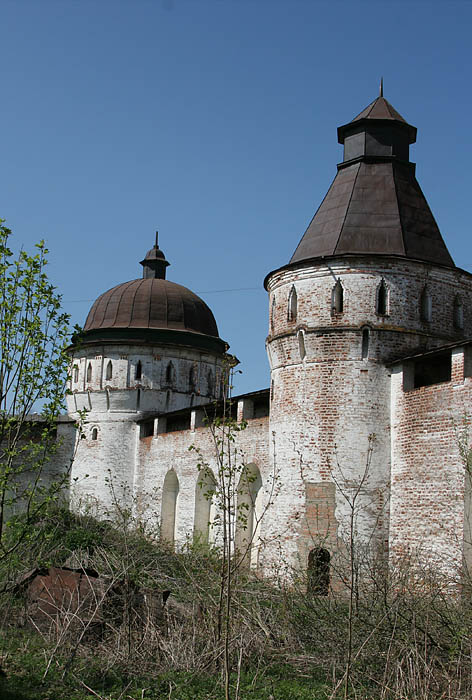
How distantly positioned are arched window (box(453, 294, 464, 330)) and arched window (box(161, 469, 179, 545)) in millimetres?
10537

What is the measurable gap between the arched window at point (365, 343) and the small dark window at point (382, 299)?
438 millimetres

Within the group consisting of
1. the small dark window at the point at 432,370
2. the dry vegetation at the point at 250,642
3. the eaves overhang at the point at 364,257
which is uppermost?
the eaves overhang at the point at 364,257

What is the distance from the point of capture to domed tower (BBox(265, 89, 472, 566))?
14.6 m

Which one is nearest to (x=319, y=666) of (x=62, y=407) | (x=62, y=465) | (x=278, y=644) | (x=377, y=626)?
(x=278, y=644)

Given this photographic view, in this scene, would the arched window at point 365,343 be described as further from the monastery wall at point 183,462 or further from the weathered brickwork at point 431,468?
the monastery wall at point 183,462

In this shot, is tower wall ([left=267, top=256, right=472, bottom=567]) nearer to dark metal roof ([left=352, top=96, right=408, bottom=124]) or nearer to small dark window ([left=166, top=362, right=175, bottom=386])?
dark metal roof ([left=352, top=96, right=408, bottom=124])

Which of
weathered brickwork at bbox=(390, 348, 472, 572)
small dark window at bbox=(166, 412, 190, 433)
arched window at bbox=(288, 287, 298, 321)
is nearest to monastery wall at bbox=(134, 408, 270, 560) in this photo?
small dark window at bbox=(166, 412, 190, 433)

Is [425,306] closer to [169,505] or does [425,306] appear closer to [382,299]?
[382,299]

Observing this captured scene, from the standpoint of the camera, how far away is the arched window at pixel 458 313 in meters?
15.6

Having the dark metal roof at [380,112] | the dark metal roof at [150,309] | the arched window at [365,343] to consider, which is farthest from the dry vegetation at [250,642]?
the dark metal roof at [150,309]

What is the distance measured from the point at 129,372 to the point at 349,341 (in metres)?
12.3

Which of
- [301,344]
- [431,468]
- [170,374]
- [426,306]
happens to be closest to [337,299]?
[301,344]

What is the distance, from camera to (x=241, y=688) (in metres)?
8.51

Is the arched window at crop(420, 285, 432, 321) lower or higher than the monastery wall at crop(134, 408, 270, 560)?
higher
